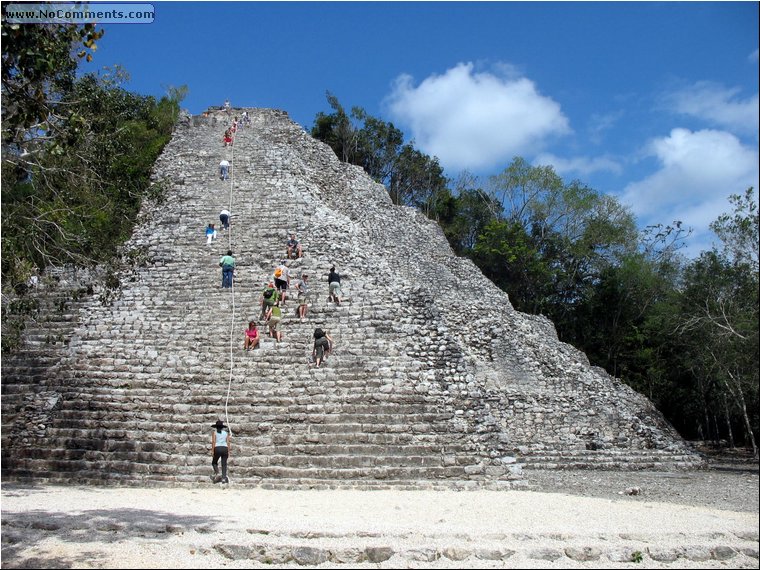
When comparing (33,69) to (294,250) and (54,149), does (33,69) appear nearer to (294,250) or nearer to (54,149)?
(54,149)

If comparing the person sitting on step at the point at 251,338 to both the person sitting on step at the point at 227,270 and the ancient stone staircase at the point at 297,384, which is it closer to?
the ancient stone staircase at the point at 297,384

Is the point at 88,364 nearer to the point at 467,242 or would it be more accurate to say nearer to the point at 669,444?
the point at 669,444

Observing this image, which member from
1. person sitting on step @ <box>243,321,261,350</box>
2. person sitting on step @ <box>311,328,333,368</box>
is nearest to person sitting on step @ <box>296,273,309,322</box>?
person sitting on step @ <box>243,321,261,350</box>

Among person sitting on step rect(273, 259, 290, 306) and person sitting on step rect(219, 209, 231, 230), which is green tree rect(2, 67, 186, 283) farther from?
person sitting on step rect(219, 209, 231, 230)

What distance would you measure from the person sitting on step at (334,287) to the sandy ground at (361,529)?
4654mm

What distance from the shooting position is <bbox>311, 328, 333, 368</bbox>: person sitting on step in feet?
34.7

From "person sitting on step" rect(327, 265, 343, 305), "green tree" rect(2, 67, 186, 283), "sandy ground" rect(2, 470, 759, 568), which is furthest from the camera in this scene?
"person sitting on step" rect(327, 265, 343, 305)

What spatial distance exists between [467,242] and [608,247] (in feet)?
22.3

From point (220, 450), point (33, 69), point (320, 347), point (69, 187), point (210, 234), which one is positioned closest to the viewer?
point (33, 69)

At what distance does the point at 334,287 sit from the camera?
12195 millimetres

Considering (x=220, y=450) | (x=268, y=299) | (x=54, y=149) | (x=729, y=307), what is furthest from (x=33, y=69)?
(x=729, y=307)

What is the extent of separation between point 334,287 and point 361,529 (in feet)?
21.6

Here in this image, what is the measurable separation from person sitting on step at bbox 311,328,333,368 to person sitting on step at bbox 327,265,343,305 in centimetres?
156

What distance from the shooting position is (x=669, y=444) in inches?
498
